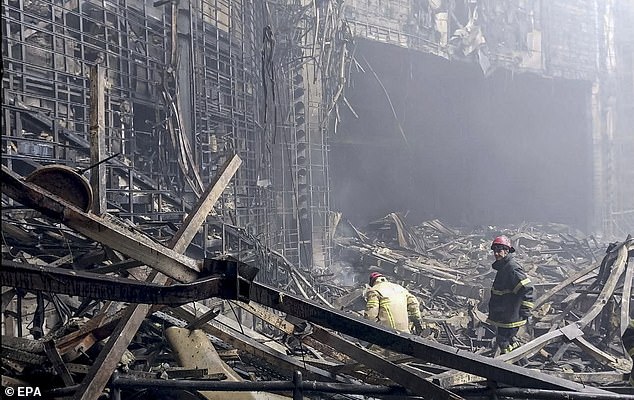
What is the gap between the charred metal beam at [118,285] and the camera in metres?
2.26

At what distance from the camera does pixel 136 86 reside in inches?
399

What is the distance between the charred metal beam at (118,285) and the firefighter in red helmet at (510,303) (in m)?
5.45

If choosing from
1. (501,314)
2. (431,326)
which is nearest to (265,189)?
(431,326)

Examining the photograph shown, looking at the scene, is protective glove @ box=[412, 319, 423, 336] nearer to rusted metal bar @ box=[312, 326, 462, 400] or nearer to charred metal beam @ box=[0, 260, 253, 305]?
rusted metal bar @ box=[312, 326, 462, 400]

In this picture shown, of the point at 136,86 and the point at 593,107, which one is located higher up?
the point at 593,107

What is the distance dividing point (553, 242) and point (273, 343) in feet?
55.4

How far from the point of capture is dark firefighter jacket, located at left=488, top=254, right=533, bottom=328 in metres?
7.02

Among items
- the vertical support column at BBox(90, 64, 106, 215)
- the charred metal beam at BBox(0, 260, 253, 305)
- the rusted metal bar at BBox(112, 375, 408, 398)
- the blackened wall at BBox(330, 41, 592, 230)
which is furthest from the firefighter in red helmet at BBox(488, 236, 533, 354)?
the blackened wall at BBox(330, 41, 592, 230)

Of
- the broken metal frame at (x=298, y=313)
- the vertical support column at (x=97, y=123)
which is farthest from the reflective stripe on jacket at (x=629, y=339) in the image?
the vertical support column at (x=97, y=123)

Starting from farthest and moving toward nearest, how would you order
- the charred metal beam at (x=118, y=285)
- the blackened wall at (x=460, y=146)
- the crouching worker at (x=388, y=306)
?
1. the blackened wall at (x=460, y=146)
2. the crouching worker at (x=388, y=306)
3. the charred metal beam at (x=118, y=285)

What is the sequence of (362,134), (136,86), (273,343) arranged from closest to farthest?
(273,343) < (136,86) < (362,134)

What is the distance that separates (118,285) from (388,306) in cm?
474

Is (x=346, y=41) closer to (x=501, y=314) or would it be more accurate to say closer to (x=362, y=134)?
(x=362, y=134)

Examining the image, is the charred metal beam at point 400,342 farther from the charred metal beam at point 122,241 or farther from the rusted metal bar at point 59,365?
the rusted metal bar at point 59,365
